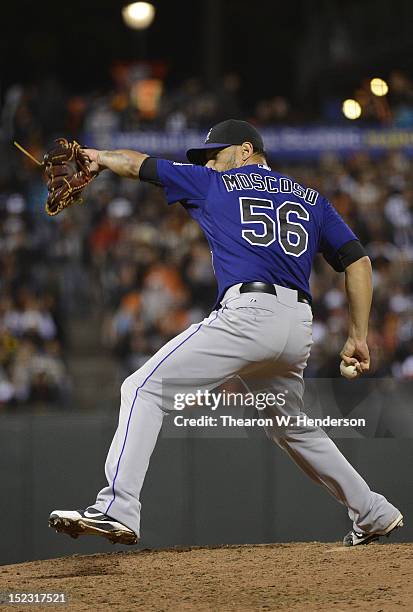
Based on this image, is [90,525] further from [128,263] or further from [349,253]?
[128,263]

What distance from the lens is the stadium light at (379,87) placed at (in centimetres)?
1344

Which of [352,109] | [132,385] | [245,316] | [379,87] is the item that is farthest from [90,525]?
[379,87]

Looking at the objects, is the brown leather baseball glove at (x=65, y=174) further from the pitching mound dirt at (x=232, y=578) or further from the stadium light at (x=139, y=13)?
the stadium light at (x=139, y=13)

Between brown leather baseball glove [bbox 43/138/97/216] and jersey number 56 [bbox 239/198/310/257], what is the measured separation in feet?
2.07

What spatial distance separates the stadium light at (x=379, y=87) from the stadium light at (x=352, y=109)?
0.28m

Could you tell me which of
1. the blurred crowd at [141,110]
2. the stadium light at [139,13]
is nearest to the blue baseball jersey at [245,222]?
the blurred crowd at [141,110]

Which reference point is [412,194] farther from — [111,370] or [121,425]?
[121,425]

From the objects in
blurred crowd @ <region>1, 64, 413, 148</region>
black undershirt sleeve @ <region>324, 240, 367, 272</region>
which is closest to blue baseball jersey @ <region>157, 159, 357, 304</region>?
black undershirt sleeve @ <region>324, 240, 367, 272</region>

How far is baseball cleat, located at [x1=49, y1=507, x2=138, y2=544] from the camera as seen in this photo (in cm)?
385

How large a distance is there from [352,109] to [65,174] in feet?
31.3

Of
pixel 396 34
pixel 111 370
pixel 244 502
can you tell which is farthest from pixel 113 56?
pixel 244 502

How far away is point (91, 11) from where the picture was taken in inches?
956

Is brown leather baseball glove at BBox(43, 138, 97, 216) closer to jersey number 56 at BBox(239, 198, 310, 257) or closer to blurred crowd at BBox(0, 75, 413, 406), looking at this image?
jersey number 56 at BBox(239, 198, 310, 257)

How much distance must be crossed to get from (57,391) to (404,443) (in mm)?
4852
